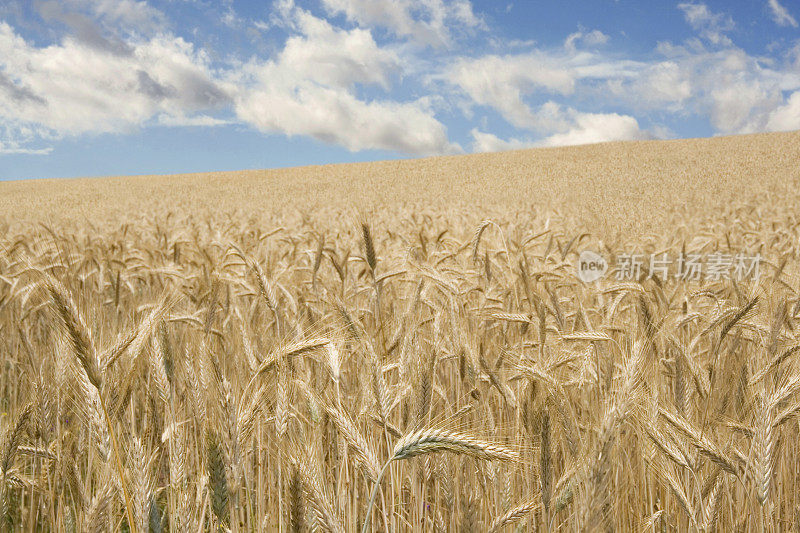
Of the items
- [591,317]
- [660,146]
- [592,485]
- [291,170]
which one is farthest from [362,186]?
[592,485]

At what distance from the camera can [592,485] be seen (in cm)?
92

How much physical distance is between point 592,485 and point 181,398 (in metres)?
2.10

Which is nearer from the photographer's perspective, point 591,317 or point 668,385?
point 668,385

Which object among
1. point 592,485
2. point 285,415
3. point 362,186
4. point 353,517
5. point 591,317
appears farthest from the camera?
point 362,186

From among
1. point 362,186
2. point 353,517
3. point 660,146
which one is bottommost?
point 353,517

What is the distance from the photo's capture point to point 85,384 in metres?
1.18

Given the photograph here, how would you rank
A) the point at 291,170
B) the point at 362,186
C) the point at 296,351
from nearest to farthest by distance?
the point at 296,351
the point at 362,186
the point at 291,170

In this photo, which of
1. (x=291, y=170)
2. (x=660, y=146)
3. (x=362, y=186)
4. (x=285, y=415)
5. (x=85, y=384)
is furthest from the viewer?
(x=291, y=170)

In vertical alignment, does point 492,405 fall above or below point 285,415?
below

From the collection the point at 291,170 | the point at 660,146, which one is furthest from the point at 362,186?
the point at 660,146

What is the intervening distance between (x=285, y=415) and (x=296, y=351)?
0.74 ft

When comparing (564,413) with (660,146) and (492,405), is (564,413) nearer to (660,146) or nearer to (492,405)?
(492,405)

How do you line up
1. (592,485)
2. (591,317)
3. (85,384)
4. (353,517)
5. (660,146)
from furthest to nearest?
(660,146) → (591,317) → (353,517) → (85,384) → (592,485)

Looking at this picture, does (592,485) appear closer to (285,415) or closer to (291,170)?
(285,415)
